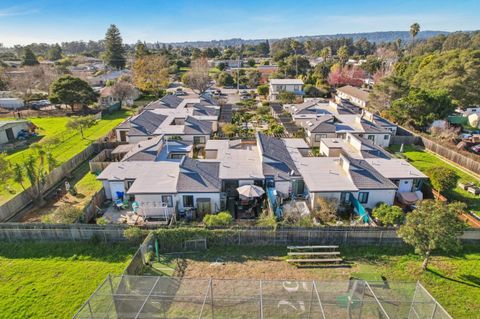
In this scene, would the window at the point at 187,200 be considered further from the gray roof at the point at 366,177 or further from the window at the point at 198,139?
the window at the point at 198,139

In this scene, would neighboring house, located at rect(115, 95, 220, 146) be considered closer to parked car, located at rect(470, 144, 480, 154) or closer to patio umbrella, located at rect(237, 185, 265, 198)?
patio umbrella, located at rect(237, 185, 265, 198)

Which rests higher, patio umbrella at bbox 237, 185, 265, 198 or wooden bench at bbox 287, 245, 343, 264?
patio umbrella at bbox 237, 185, 265, 198

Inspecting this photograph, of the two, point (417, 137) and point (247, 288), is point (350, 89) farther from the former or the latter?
point (247, 288)

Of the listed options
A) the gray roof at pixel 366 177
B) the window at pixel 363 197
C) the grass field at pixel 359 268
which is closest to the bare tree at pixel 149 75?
the gray roof at pixel 366 177

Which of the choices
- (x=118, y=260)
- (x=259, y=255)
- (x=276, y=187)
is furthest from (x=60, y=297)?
(x=276, y=187)

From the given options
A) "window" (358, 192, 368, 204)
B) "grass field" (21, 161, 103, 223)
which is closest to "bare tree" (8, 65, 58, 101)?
"grass field" (21, 161, 103, 223)
